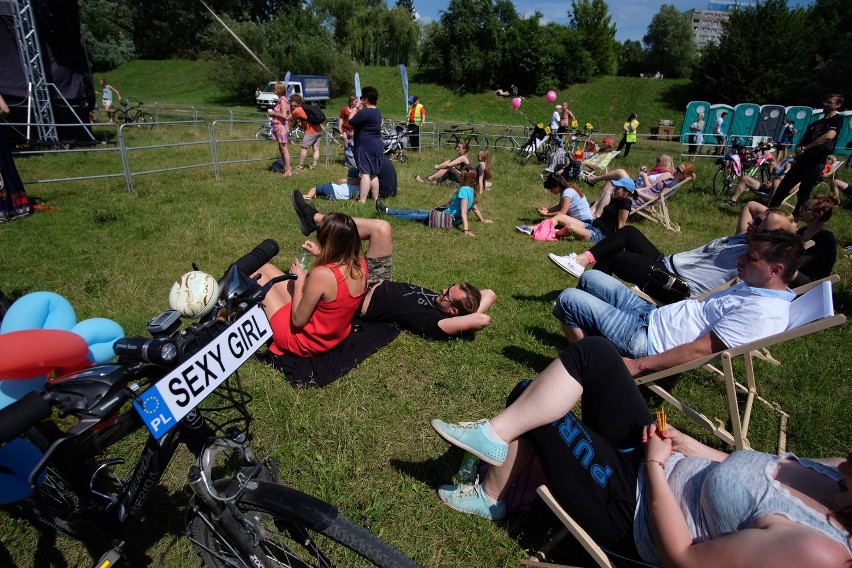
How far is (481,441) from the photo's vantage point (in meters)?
2.18

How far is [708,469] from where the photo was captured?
1.83m

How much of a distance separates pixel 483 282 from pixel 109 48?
55.3 metres

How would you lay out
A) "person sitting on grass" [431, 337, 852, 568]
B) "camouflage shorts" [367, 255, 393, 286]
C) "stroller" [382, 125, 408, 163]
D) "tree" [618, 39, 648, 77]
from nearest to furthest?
"person sitting on grass" [431, 337, 852, 568]
"camouflage shorts" [367, 255, 393, 286]
"stroller" [382, 125, 408, 163]
"tree" [618, 39, 648, 77]

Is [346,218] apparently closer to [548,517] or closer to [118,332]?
Answer: [118,332]

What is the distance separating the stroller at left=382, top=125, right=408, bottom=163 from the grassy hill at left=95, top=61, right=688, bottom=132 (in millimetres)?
17347

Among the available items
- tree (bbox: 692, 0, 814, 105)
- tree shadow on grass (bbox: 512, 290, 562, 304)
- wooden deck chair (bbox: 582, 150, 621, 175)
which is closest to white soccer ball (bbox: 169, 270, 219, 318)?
tree shadow on grass (bbox: 512, 290, 562, 304)

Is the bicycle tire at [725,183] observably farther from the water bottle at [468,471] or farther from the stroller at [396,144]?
the water bottle at [468,471]

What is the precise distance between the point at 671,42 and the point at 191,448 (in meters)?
71.9

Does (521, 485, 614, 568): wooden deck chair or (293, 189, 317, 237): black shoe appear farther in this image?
(293, 189, 317, 237): black shoe

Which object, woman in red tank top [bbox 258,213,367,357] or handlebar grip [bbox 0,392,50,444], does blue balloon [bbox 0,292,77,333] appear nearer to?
handlebar grip [bbox 0,392,50,444]

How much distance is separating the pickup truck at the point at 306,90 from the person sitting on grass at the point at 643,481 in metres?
30.1

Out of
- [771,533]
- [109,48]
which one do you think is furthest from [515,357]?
[109,48]

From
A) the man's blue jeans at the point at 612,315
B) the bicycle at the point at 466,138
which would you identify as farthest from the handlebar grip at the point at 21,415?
the bicycle at the point at 466,138

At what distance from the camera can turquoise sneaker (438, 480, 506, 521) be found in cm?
244
